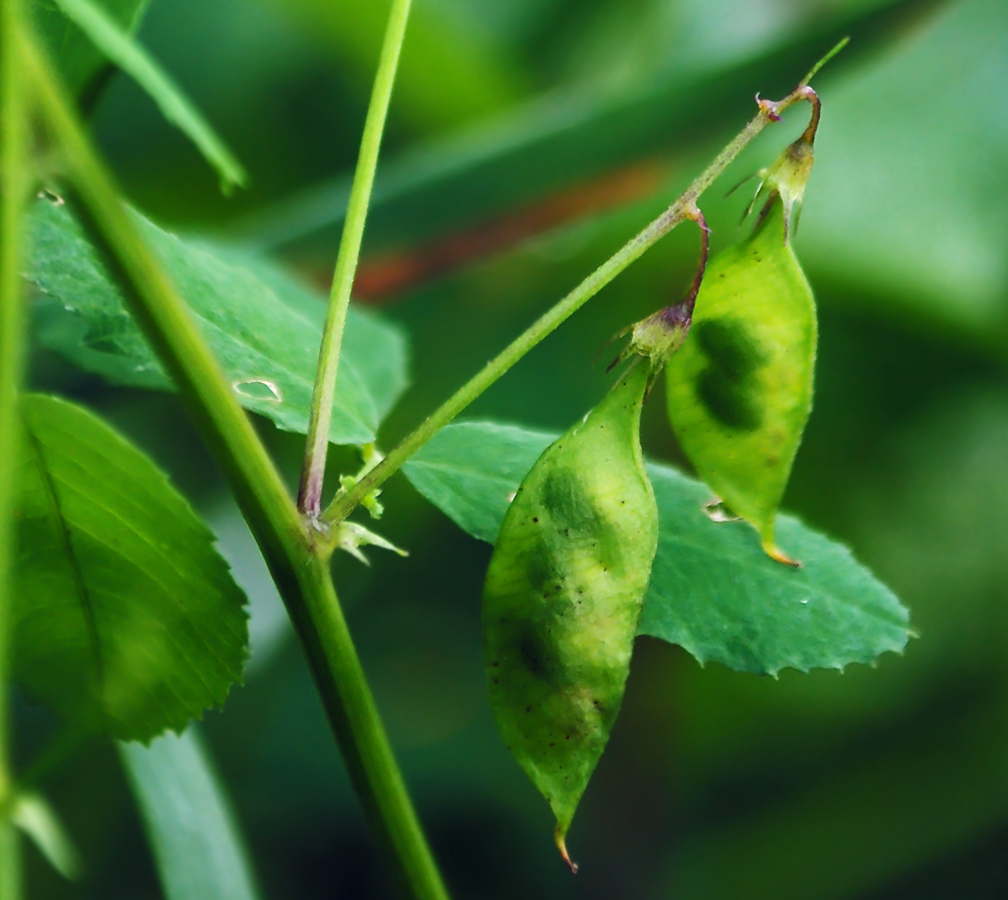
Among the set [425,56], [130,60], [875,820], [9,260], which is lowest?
[875,820]

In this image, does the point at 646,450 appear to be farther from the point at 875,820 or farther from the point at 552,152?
the point at 875,820

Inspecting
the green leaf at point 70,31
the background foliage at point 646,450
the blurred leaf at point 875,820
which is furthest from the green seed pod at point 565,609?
the blurred leaf at point 875,820

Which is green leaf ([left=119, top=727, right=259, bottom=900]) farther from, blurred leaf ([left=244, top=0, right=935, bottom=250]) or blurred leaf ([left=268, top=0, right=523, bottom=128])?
blurred leaf ([left=268, top=0, right=523, bottom=128])

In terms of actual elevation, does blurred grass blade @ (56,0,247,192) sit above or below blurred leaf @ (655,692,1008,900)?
above

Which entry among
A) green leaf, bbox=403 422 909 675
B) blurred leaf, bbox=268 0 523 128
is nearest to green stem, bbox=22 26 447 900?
green leaf, bbox=403 422 909 675

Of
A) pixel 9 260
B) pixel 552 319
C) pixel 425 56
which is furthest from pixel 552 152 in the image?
pixel 9 260

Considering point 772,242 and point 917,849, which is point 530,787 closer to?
point 917,849
